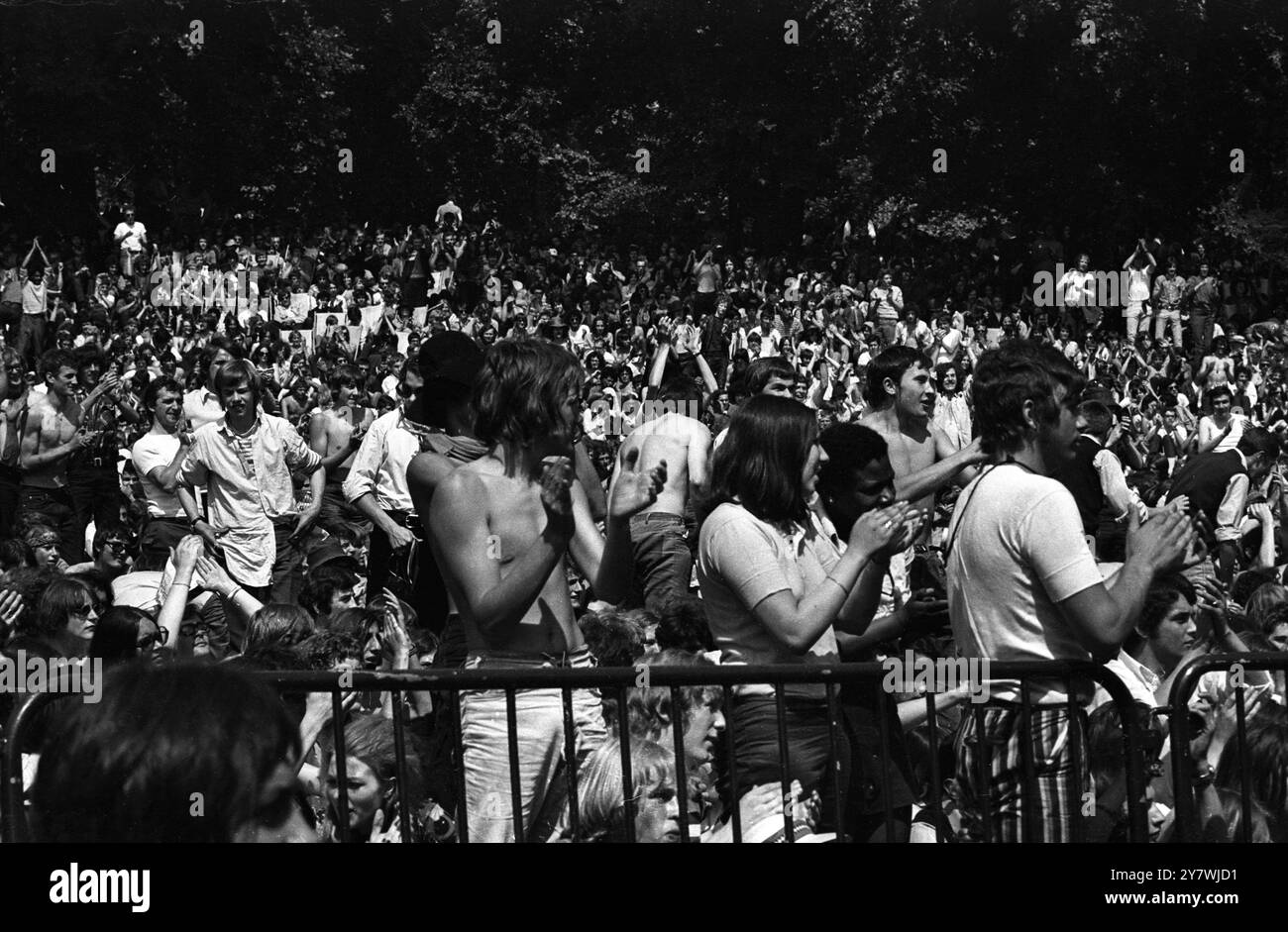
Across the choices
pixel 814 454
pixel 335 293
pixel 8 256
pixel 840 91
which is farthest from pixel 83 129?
pixel 814 454

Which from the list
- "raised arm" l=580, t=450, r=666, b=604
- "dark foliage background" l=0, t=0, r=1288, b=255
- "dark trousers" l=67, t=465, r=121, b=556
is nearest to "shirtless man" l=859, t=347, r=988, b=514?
"raised arm" l=580, t=450, r=666, b=604

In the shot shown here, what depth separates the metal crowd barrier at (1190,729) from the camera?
14.0 ft

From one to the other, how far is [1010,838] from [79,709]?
102 inches

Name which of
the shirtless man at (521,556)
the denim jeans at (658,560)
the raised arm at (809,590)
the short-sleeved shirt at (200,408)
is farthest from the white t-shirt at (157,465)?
the raised arm at (809,590)

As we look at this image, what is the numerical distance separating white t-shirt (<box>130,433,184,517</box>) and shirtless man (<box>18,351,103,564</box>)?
112 centimetres

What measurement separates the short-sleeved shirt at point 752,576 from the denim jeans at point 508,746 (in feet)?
1.24

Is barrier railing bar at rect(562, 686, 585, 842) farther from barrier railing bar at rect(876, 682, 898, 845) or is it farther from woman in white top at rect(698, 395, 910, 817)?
barrier railing bar at rect(876, 682, 898, 845)

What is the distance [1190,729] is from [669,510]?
3.80 meters

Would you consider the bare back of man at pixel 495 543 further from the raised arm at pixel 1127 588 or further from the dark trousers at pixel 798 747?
the raised arm at pixel 1127 588

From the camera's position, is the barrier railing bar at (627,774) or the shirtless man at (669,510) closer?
the barrier railing bar at (627,774)

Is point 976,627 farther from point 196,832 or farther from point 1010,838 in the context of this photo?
point 196,832

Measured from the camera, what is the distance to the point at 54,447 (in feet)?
35.8

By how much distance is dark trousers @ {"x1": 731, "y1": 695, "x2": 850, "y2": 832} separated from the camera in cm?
424

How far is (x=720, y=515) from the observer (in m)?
4.48
